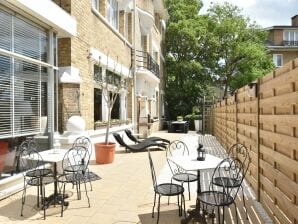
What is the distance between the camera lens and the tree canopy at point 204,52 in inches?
1066

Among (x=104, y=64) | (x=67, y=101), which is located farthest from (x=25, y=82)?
(x=104, y=64)

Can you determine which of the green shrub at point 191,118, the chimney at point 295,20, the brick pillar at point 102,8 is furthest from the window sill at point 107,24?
the chimney at point 295,20

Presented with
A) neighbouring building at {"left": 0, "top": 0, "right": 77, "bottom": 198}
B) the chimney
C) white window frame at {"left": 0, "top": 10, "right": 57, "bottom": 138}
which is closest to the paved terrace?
neighbouring building at {"left": 0, "top": 0, "right": 77, "bottom": 198}

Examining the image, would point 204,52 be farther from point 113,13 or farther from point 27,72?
point 27,72

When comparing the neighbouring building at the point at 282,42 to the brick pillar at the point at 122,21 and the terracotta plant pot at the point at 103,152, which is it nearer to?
the brick pillar at the point at 122,21

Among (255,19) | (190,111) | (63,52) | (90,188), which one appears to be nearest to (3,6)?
(63,52)

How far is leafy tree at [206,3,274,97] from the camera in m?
28.2

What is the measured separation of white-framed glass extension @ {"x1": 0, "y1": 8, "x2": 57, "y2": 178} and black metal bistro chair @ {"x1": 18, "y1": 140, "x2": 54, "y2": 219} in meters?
0.20

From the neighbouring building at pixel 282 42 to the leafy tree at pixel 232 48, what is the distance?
39.2 feet

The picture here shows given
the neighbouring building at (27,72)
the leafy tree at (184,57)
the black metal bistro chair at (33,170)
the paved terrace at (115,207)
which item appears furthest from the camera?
the leafy tree at (184,57)

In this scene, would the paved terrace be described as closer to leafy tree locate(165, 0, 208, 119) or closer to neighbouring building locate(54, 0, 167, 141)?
neighbouring building locate(54, 0, 167, 141)

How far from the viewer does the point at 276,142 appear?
4508mm

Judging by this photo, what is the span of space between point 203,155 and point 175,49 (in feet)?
78.1

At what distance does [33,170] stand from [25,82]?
6.98 ft
